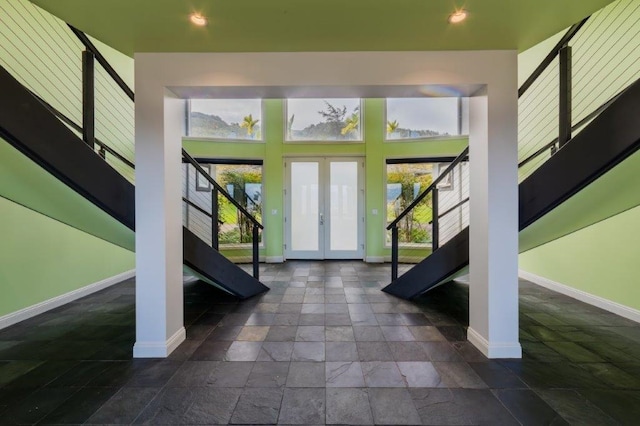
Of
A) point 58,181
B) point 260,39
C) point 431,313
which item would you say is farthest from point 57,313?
point 431,313

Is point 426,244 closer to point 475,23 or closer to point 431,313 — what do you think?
point 431,313

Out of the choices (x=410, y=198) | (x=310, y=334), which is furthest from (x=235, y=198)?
(x=310, y=334)

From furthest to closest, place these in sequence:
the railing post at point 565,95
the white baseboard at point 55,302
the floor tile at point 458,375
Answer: the white baseboard at point 55,302 < the railing post at point 565,95 < the floor tile at point 458,375

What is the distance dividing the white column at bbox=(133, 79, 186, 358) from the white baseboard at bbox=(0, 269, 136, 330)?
1.72 meters

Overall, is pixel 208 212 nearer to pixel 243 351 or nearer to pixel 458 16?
pixel 243 351

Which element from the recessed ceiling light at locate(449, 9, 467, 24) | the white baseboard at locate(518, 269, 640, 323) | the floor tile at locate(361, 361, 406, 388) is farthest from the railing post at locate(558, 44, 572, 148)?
the white baseboard at locate(518, 269, 640, 323)

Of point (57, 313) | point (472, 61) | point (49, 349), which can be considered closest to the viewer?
point (472, 61)

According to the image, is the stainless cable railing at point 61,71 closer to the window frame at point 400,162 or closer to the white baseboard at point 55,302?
the white baseboard at point 55,302

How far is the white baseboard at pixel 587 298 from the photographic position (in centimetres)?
291

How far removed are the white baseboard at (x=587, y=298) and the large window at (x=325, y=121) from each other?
4.11 metres

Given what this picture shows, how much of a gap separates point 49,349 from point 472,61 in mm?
4245

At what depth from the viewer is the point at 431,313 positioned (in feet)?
10.4

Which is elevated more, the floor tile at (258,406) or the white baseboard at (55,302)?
the white baseboard at (55,302)

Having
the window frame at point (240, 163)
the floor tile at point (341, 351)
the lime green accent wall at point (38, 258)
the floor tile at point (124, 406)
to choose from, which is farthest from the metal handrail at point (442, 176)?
the lime green accent wall at point (38, 258)
